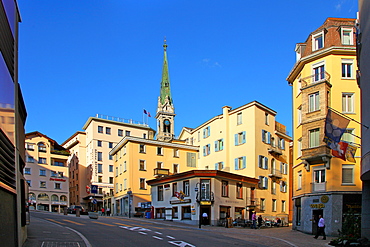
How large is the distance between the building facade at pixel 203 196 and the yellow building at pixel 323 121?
9.01m

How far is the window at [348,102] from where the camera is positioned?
32938 mm

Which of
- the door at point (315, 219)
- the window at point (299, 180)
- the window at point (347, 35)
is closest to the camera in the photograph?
the door at point (315, 219)

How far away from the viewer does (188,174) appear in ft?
141

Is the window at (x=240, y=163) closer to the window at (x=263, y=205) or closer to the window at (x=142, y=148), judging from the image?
the window at (x=263, y=205)

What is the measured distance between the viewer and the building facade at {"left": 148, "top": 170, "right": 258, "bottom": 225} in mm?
41469

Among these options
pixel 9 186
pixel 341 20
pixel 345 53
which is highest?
pixel 341 20

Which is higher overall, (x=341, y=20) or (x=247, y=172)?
(x=341, y=20)

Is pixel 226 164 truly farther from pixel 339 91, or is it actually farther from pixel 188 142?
pixel 339 91

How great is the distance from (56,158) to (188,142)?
3492 centimetres

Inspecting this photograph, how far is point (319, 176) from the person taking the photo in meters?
32.7

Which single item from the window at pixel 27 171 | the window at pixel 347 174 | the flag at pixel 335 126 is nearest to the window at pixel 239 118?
the window at pixel 347 174

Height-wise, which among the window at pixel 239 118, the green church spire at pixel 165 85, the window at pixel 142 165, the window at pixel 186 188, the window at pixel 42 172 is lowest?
the window at pixel 42 172

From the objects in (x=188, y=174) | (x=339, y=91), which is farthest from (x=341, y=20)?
(x=188, y=174)

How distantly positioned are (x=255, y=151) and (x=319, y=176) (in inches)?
741
